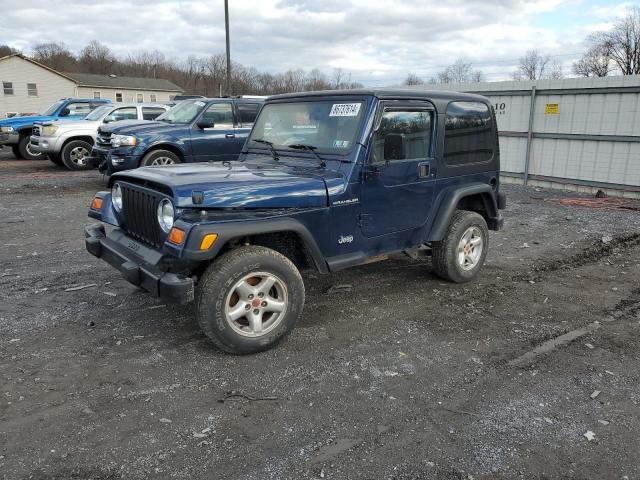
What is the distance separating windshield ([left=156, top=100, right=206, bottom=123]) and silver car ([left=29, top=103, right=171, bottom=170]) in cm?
316

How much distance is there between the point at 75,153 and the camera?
46.5 ft

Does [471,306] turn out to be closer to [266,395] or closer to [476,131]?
[476,131]

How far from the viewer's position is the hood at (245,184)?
352cm

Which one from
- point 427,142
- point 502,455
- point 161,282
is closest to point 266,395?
point 161,282

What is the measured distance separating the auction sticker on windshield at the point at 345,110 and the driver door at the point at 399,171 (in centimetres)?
21

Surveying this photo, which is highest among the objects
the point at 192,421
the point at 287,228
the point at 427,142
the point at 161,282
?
the point at 427,142

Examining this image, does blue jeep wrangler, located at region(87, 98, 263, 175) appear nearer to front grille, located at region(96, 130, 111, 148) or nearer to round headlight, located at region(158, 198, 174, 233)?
front grille, located at region(96, 130, 111, 148)

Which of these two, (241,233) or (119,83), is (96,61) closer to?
(119,83)

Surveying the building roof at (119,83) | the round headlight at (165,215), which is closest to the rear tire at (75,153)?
the round headlight at (165,215)

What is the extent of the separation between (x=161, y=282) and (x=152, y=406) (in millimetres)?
802

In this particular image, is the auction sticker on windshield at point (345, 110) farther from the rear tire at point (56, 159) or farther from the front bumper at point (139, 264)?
the rear tire at point (56, 159)

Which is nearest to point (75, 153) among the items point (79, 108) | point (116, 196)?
point (79, 108)

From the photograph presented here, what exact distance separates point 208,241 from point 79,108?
49.6 ft

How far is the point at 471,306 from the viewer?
15.8 ft
